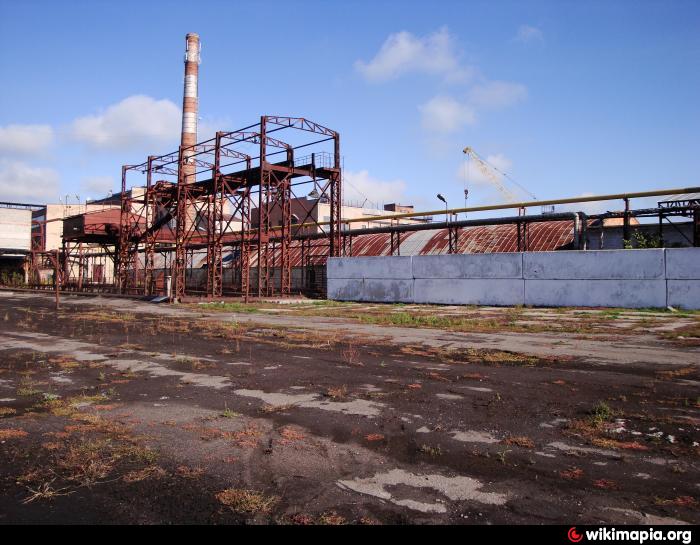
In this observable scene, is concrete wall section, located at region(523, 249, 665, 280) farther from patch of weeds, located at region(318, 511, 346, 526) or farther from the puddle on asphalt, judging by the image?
patch of weeds, located at region(318, 511, 346, 526)

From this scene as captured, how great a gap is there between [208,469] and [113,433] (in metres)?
1.38

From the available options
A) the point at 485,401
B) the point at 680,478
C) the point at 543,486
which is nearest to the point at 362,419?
the point at 485,401

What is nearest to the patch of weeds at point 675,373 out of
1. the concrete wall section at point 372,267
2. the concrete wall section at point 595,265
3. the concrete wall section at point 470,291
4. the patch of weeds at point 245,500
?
the patch of weeds at point 245,500

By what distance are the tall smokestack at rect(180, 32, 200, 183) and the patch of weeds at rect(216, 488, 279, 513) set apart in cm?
4471

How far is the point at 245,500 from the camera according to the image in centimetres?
313

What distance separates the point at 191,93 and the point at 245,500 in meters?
48.3

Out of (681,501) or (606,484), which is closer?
(681,501)

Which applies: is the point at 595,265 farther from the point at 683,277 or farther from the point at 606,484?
the point at 606,484

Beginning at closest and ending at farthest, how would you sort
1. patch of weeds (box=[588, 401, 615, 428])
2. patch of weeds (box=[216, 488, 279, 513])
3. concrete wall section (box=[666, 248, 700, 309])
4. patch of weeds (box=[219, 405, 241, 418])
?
patch of weeds (box=[216, 488, 279, 513]) < patch of weeds (box=[588, 401, 615, 428]) < patch of weeds (box=[219, 405, 241, 418]) < concrete wall section (box=[666, 248, 700, 309])

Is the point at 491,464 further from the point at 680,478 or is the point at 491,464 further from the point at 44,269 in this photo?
the point at 44,269

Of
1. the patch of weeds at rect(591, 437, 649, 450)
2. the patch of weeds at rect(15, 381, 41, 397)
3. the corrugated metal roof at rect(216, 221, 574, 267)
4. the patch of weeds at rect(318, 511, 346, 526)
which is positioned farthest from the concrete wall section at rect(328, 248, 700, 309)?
the patch of weeds at rect(318, 511, 346, 526)

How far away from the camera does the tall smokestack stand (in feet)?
148

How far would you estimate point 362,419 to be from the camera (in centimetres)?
497
